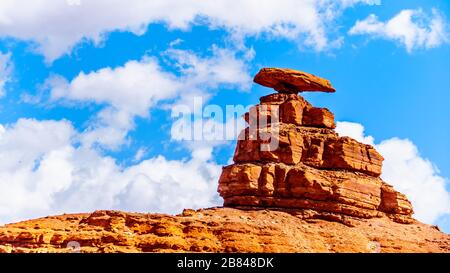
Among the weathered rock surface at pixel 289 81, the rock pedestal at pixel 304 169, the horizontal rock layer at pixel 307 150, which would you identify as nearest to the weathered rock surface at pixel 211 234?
the rock pedestal at pixel 304 169

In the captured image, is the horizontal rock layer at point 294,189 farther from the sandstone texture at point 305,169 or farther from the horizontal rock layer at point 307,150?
the horizontal rock layer at point 307,150

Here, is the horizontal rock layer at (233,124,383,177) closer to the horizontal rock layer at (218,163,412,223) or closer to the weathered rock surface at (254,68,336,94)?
the horizontal rock layer at (218,163,412,223)

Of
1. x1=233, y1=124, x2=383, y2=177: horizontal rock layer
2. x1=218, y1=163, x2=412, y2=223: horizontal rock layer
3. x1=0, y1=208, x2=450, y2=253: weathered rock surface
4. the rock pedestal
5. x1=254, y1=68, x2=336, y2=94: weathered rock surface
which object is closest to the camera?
x1=0, y1=208, x2=450, y2=253: weathered rock surface

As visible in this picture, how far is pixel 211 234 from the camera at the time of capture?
5788 cm

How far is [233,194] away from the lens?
69.1 meters

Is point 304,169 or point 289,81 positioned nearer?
point 304,169

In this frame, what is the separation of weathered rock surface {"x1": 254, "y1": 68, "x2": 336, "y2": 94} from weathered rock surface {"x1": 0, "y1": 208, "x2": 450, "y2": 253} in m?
15.8

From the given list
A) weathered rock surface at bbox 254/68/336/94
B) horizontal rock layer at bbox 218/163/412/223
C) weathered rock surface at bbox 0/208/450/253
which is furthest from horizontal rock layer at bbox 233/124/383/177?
weathered rock surface at bbox 0/208/450/253

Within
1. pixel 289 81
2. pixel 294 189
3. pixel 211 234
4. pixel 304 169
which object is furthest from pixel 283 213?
pixel 289 81

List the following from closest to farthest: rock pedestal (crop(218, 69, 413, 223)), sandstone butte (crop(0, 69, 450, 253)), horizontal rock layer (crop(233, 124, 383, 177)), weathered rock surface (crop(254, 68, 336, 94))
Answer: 1. sandstone butte (crop(0, 69, 450, 253))
2. rock pedestal (crop(218, 69, 413, 223))
3. horizontal rock layer (crop(233, 124, 383, 177))
4. weathered rock surface (crop(254, 68, 336, 94))

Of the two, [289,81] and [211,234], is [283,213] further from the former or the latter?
[289,81]

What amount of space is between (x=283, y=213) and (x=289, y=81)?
54.5 feet

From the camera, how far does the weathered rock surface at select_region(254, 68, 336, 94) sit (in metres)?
76.2

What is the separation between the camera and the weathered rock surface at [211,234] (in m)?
54.5
